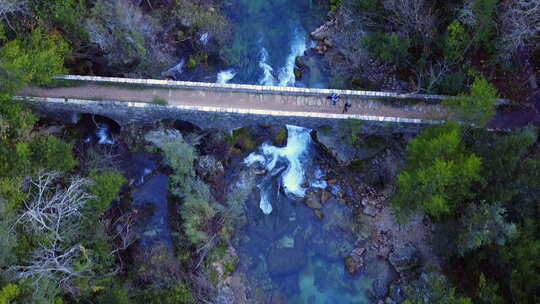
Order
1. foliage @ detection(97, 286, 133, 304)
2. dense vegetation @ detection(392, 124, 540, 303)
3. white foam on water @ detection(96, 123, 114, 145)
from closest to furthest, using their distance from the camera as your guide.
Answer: dense vegetation @ detection(392, 124, 540, 303) < foliage @ detection(97, 286, 133, 304) < white foam on water @ detection(96, 123, 114, 145)

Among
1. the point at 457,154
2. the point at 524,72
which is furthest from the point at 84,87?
the point at 524,72

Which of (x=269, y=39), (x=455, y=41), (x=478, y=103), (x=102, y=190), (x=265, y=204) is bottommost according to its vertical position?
(x=265, y=204)

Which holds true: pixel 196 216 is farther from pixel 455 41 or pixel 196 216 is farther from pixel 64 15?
pixel 455 41

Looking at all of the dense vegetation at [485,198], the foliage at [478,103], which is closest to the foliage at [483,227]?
the dense vegetation at [485,198]

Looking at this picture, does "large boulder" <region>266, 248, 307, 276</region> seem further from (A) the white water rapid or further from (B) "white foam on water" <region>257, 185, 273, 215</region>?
(A) the white water rapid

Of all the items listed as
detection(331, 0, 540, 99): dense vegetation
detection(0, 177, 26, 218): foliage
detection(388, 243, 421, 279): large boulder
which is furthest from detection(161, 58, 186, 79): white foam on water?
detection(388, 243, 421, 279): large boulder

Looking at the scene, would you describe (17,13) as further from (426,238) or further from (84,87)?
Answer: (426,238)

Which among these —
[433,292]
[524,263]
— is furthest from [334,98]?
[524,263]
